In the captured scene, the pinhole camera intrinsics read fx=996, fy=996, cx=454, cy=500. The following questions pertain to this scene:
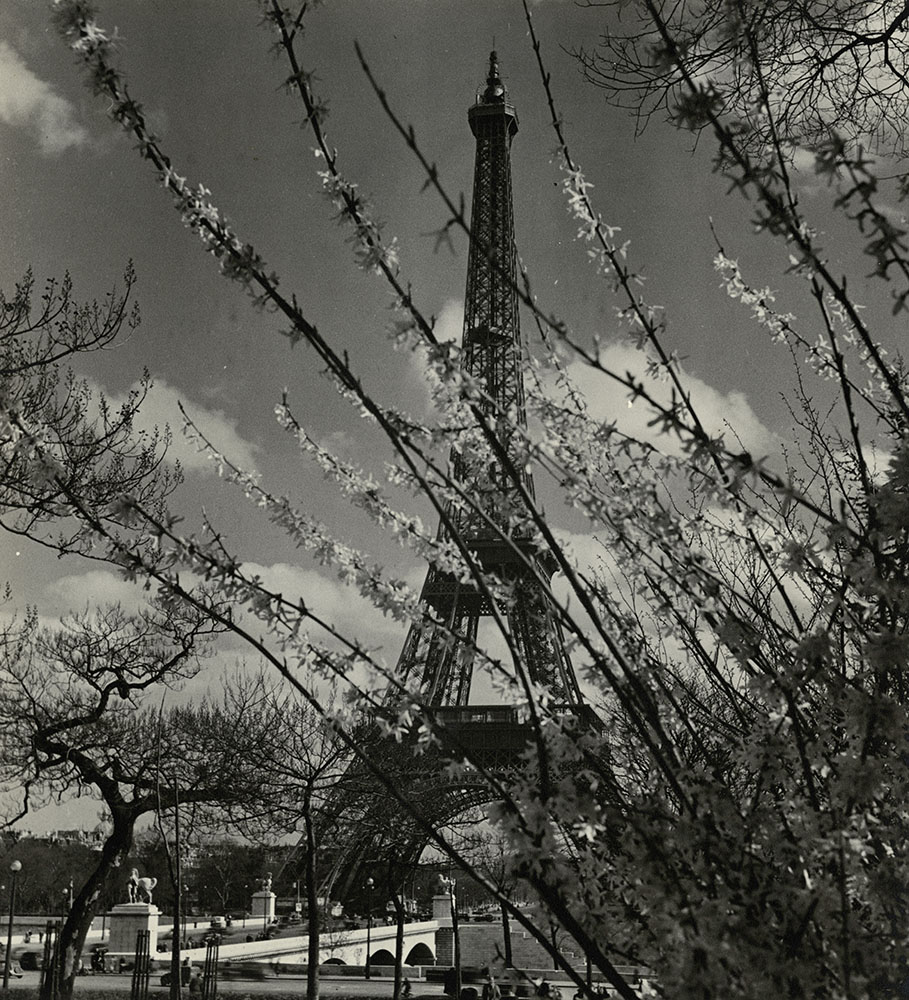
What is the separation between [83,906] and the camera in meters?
14.2

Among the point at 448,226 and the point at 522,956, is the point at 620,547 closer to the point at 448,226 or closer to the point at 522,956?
the point at 448,226

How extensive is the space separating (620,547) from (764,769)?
24.9 inches

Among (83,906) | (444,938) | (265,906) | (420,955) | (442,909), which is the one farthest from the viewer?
(442,909)

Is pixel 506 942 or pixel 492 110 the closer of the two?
pixel 506 942

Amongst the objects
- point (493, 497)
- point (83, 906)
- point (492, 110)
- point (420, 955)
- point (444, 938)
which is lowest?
point (420, 955)

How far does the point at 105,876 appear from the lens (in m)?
14.5

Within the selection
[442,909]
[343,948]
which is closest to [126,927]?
[343,948]

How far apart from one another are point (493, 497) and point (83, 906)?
14.2 m

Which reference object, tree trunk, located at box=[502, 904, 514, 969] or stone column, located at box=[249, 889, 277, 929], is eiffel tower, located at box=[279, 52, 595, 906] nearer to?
tree trunk, located at box=[502, 904, 514, 969]

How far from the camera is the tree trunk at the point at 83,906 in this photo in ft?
45.7

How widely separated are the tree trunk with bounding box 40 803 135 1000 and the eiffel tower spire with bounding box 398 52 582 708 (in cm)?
506

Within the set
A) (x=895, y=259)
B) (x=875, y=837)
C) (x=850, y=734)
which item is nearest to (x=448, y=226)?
(x=895, y=259)

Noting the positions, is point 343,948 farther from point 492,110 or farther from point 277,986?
point 492,110

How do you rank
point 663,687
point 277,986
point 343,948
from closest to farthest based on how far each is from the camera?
point 663,687 < point 277,986 < point 343,948
